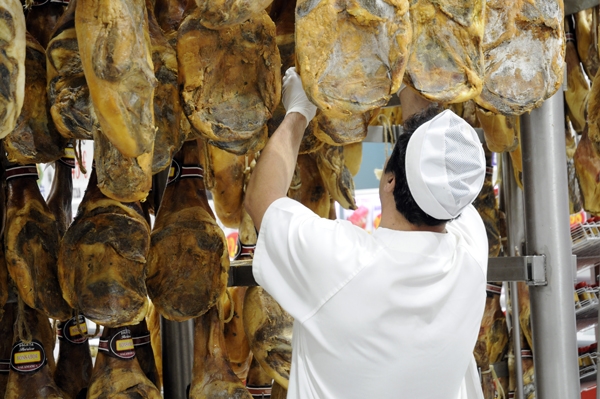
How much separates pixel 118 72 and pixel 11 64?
0.55 ft

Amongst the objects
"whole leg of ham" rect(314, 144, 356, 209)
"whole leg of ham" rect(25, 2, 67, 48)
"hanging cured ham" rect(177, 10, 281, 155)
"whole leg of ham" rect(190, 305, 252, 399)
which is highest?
"whole leg of ham" rect(25, 2, 67, 48)

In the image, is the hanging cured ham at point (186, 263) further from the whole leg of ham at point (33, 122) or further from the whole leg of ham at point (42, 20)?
the whole leg of ham at point (42, 20)

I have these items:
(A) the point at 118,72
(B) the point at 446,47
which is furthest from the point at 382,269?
(A) the point at 118,72

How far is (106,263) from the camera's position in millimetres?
1816

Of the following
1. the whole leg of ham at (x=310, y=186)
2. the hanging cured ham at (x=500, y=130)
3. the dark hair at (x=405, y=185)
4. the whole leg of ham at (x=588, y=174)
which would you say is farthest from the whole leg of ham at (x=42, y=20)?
the whole leg of ham at (x=588, y=174)

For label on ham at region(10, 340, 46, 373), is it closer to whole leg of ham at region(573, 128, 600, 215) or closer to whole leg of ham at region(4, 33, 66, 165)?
whole leg of ham at region(4, 33, 66, 165)

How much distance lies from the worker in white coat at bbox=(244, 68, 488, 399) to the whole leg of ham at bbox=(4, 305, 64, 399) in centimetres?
65

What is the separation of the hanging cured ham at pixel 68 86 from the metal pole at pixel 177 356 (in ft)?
3.39

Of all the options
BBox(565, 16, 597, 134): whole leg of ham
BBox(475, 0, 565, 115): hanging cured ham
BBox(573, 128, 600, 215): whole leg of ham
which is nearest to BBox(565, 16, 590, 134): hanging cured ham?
BBox(565, 16, 597, 134): whole leg of ham

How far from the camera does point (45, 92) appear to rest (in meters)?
1.67

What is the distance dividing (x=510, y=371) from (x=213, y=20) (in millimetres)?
2399

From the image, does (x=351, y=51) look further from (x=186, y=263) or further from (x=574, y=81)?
(x=574, y=81)

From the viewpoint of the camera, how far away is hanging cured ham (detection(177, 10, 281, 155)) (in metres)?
1.49

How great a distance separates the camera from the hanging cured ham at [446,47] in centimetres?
146
